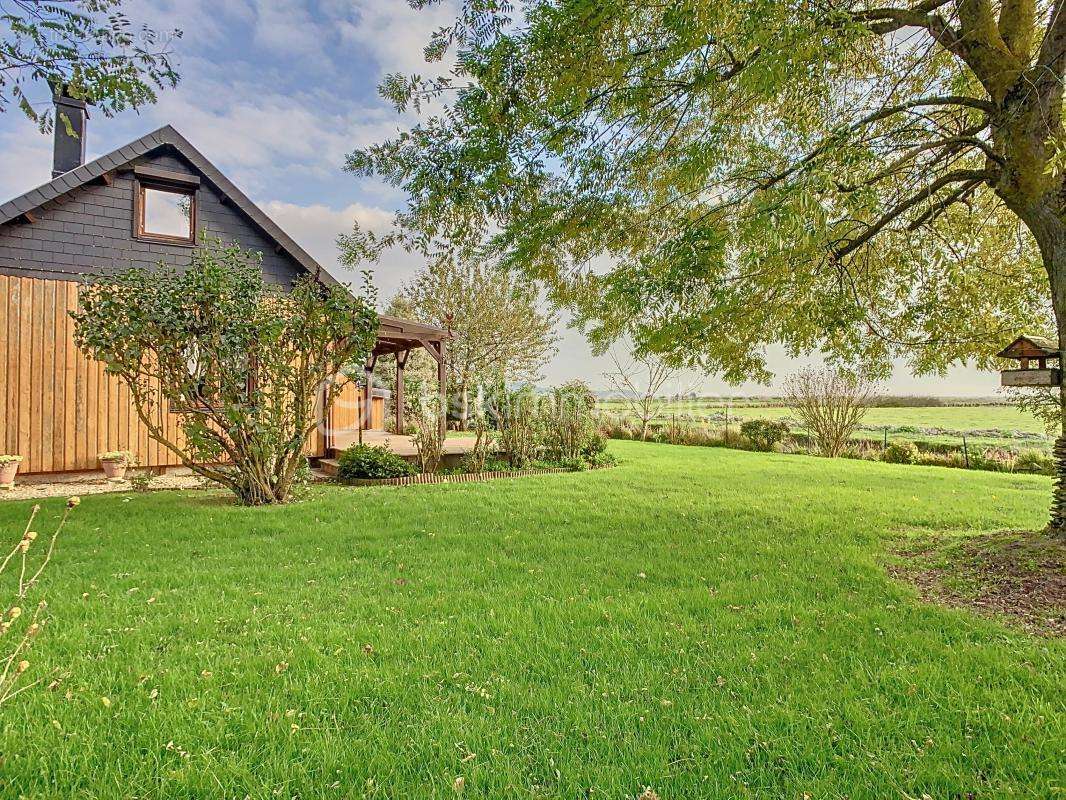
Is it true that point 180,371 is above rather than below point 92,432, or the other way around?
above

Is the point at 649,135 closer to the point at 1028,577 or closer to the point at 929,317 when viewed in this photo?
the point at 929,317

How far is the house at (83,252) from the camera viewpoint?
8.72 metres

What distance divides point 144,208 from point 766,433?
1634 centimetres

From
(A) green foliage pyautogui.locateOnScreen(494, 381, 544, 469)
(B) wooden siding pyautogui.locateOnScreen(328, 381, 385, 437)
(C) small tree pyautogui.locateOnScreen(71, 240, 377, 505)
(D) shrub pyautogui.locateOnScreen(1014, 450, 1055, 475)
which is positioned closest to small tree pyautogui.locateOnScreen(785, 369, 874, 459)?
(D) shrub pyautogui.locateOnScreen(1014, 450, 1055, 475)

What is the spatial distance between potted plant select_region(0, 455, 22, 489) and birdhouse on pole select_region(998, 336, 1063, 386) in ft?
42.6

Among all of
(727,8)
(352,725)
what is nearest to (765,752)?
(352,725)

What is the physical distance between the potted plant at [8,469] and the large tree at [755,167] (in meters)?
7.06

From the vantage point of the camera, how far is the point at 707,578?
4230 millimetres

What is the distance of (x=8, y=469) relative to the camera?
8320 millimetres

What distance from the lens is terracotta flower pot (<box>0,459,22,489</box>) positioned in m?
8.28

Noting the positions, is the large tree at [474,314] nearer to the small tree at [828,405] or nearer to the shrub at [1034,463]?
the small tree at [828,405]

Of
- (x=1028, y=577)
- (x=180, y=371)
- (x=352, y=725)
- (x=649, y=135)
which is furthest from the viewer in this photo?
(x=180, y=371)

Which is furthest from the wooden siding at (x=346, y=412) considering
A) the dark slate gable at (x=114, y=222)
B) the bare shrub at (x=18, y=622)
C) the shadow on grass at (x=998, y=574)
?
the shadow on grass at (x=998, y=574)

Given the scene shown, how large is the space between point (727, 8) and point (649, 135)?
1453 millimetres
